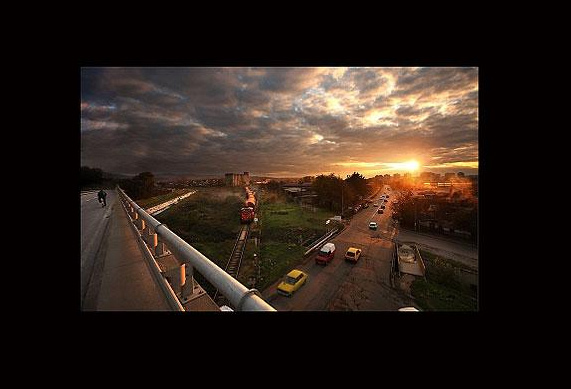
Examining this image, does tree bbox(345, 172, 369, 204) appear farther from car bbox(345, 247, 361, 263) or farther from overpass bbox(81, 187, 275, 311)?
overpass bbox(81, 187, 275, 311)

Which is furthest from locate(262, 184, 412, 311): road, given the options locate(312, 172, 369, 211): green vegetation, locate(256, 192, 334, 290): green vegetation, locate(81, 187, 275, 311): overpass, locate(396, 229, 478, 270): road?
locate(81, 187, 275, 311): overpass

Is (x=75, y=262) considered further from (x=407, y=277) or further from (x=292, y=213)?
(x=292, y=213)

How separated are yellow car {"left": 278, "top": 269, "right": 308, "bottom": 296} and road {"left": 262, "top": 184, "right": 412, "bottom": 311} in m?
0.15

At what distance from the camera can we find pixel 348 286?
4.77 metres

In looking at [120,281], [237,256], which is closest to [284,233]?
[237,256]

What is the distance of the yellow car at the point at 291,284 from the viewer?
432 centimetres

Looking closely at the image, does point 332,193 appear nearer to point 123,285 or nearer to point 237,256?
point 237,256

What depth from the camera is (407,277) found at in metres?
5.55

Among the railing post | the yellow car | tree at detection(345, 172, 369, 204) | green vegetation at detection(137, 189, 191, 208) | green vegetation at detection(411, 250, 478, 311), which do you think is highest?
tree at detection(345, 172, 369, 204)

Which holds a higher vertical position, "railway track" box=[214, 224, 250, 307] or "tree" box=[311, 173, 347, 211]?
"tree" box=[311, 173, 347, 211]

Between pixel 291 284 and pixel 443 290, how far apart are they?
381cm

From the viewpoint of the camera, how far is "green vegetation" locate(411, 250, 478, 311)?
412 centimetres
